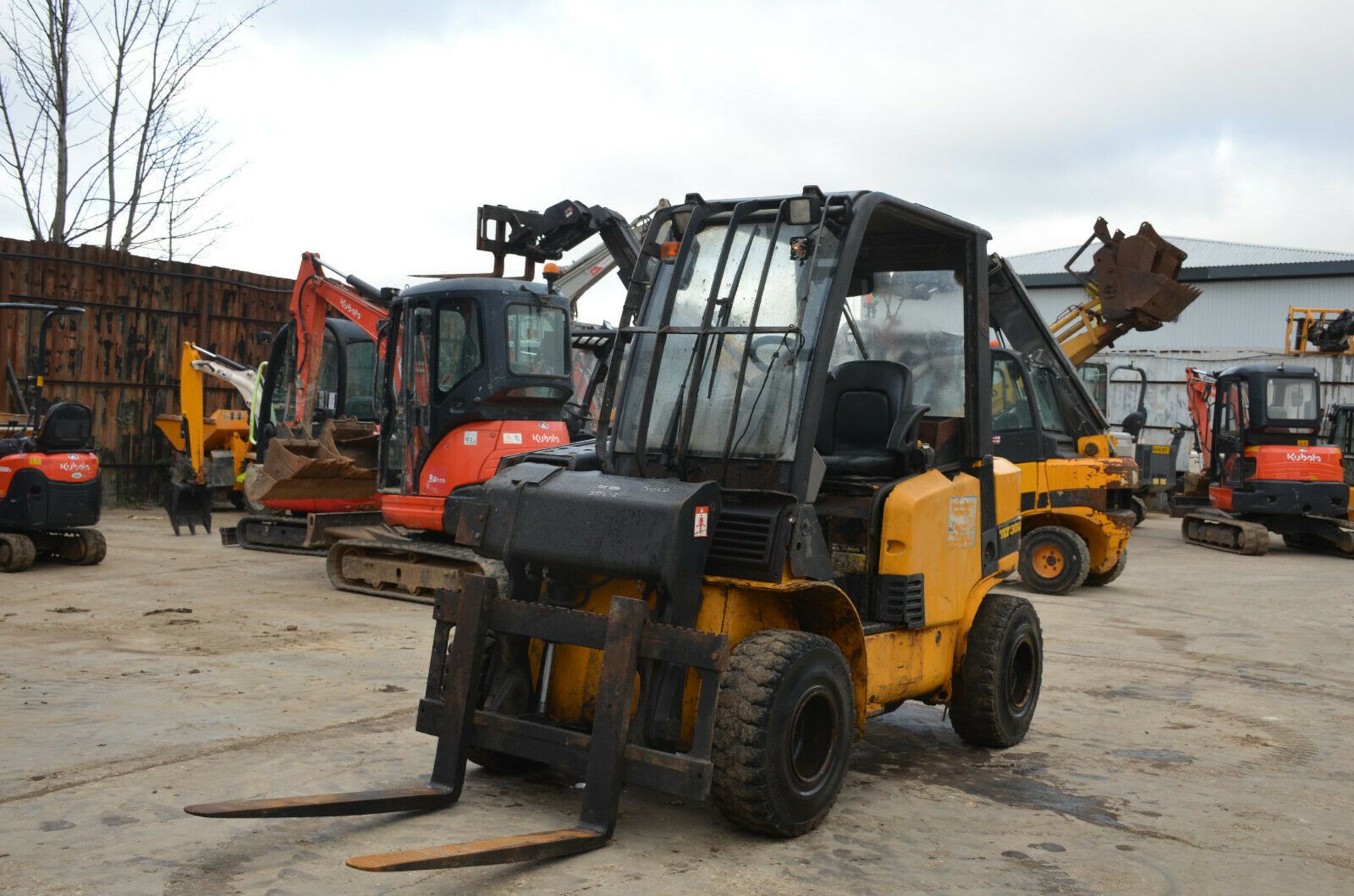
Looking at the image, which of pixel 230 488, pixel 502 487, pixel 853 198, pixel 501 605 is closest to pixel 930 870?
pixel 501 605

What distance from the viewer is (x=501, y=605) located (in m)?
5.05

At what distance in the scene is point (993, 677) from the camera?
6250 millimetres

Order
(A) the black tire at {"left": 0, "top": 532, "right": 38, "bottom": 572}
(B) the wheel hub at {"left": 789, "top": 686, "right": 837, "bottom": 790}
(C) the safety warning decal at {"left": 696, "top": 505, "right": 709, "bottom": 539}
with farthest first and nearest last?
(A) the black tire at {"left": 0, "top": 532, "right": 38, "bottom": 572} < (B) the wheel hub at {"left": 789, "top": 686, "right": 837, "bottom": 790} < (C) the safety warning decal at {"left": 696, "top": 505, "right": 709, "bottom": 539}

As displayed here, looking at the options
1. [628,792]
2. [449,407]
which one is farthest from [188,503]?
[628,792]

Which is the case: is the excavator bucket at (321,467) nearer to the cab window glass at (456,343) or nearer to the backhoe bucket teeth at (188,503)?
the backhoe bucket teeth at (188,503)

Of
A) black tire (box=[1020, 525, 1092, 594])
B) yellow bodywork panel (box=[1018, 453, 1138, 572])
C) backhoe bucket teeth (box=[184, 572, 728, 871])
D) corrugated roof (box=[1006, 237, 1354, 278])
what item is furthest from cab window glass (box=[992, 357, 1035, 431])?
corrugated roof (box=[1006, 237, 1354, 278])

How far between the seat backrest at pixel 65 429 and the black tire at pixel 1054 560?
9306mm

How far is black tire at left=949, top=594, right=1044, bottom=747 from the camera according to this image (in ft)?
20.6

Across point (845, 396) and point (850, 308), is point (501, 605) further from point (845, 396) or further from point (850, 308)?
point (850, 308)

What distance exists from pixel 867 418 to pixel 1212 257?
3833 cm

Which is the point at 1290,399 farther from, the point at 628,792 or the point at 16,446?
the point at 16,446

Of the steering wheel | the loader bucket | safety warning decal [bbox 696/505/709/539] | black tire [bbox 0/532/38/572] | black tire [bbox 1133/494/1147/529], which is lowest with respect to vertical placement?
black tire [bbox 0/532/38/572]

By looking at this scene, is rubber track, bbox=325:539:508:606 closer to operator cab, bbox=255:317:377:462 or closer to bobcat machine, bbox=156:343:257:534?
operator cab, bbox=255:317:377:462

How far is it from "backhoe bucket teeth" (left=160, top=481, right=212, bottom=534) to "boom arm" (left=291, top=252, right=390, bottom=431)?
7.27 ft
